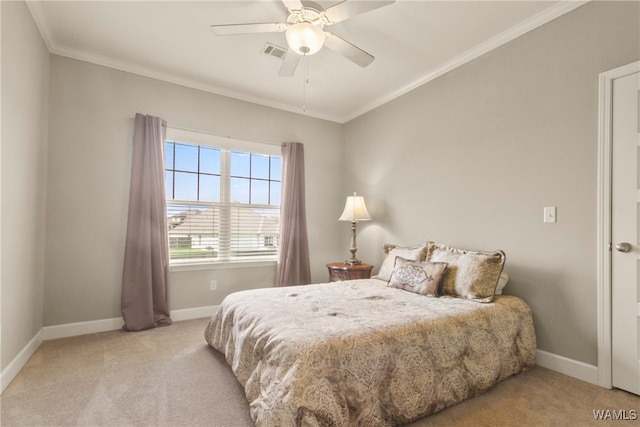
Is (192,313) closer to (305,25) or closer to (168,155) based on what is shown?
(168,155)

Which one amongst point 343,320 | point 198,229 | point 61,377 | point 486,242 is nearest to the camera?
point 343,320

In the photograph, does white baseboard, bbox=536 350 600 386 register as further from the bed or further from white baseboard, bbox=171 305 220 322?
white baseboard, bbox=171 305 220 322

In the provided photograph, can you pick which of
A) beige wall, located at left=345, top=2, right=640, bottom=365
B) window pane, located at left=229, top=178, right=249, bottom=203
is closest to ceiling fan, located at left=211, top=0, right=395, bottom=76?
beige wall, located at left=345, top=2, right=640, bottom=365

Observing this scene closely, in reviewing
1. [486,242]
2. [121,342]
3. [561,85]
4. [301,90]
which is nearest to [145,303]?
[121,342]

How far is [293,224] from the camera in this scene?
4.04m

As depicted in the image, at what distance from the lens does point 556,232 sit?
7.57 ft

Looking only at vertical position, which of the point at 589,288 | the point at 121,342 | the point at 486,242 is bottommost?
the point at 121,342

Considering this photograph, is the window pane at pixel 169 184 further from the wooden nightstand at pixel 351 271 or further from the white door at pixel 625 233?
the white door at pixel 625 233

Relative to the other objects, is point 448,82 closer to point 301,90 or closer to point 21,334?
point 301,90

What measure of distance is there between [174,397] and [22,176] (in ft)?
6.41

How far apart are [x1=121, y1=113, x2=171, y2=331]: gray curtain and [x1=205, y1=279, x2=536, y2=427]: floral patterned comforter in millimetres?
1169

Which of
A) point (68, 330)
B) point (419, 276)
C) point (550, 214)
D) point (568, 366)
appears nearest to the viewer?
point (568, 366)

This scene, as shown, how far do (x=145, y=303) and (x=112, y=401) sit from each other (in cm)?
137

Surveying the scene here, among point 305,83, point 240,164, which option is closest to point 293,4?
point 305,83
